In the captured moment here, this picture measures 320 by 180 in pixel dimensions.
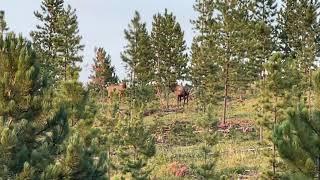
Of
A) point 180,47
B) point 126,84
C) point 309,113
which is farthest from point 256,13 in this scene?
point 309,113

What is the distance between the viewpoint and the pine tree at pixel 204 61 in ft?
167

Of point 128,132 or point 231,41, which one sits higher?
point 231,41

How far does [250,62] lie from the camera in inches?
2013

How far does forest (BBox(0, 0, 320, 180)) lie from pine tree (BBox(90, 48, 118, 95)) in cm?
15

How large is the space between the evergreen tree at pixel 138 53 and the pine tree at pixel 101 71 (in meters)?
7.04

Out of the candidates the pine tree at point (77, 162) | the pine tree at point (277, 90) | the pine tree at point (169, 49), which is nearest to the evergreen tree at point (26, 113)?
the pine tree at point (77, 162)

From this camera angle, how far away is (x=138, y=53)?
5694 centimetres

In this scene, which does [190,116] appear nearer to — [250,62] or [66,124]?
[250,62]

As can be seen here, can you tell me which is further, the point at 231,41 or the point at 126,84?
the point at 126,84

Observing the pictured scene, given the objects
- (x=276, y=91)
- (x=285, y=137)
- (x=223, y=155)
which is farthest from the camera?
(x=223, y=155)

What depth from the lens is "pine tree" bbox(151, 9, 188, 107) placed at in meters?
58.2

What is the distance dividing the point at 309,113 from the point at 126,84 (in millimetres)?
49022

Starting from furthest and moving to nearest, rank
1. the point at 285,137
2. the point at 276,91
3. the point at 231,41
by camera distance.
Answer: the point at 231,41
the point at 276,91
the point at 285,137

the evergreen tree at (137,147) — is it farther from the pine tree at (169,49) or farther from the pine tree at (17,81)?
the pine tree at (169,49)
